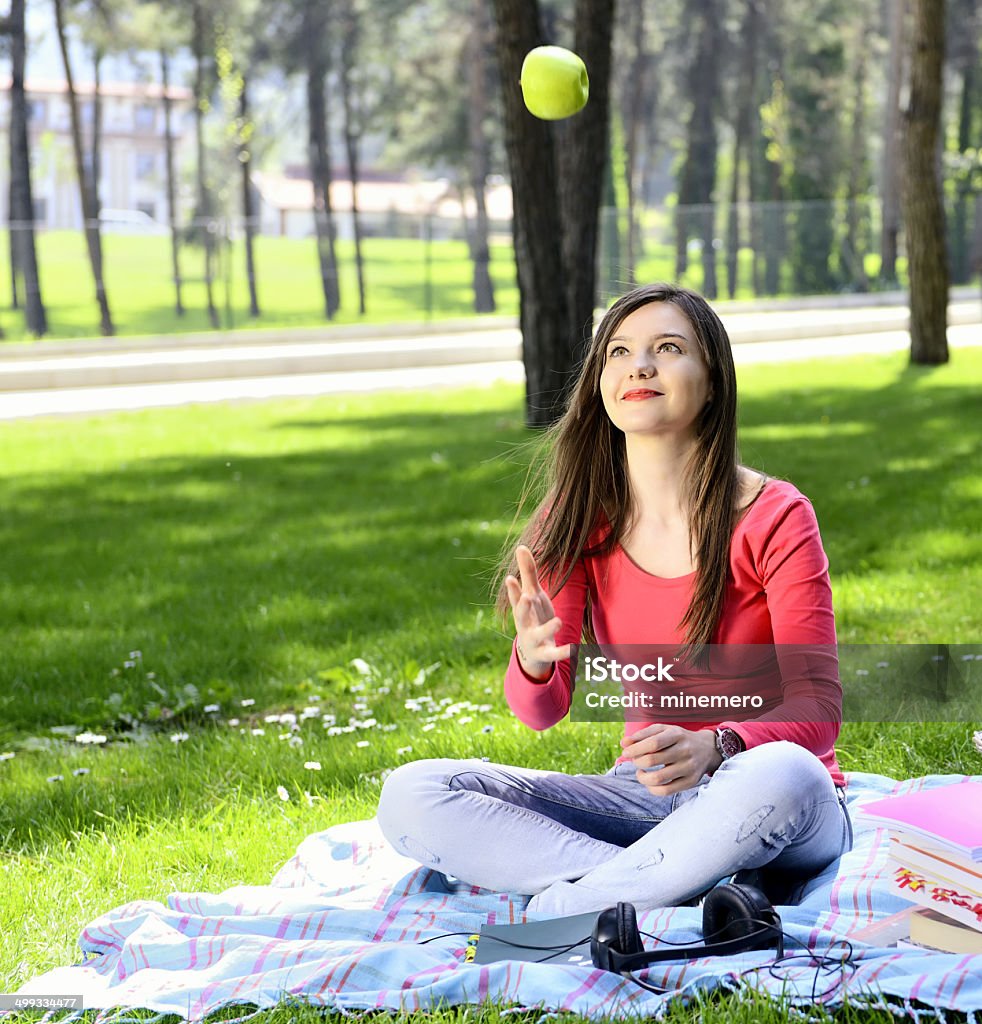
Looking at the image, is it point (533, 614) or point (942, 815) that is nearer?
point (942, 815)

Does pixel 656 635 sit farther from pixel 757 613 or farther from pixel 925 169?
pixel 925 169

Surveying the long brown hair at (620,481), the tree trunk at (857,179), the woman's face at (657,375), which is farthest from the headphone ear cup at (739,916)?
the tree trunk at (857,179)

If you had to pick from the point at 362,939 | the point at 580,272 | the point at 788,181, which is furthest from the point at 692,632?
the point at 788,181

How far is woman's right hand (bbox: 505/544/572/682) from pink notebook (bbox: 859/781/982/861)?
2.12ft

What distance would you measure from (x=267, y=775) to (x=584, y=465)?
156 cm

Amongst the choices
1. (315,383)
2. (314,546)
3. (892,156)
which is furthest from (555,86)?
(892,156)

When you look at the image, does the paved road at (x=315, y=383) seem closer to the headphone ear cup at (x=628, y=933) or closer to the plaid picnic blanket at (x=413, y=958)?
the plaid picnic blanket at (x=413, y=958)

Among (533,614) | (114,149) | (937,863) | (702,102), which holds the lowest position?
(937,863)

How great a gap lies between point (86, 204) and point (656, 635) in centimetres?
3139

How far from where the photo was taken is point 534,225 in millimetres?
10047

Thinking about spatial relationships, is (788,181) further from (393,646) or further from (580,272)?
(393,646)

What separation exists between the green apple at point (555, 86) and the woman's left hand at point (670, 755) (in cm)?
200

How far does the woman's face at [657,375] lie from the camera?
2963mm

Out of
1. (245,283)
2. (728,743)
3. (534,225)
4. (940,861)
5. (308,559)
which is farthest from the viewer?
(245,283)
